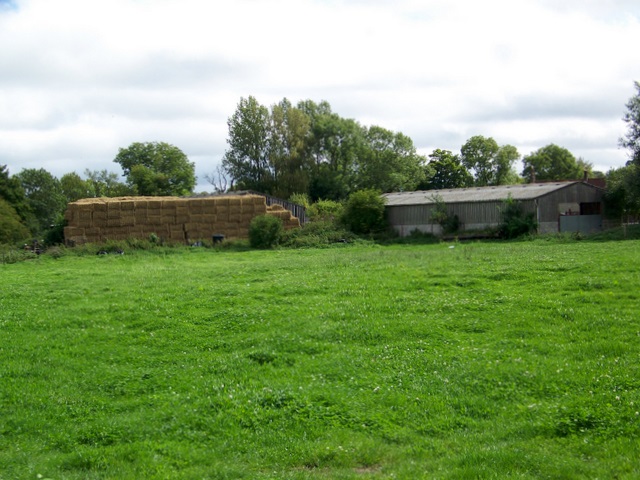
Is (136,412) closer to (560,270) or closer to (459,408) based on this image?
(459,408)

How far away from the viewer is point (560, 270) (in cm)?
1719

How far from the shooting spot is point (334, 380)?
998 cm

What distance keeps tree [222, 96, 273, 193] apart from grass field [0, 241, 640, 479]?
59416mm

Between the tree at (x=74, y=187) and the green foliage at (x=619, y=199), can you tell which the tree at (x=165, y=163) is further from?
the green foliage at (x=619, y=199)

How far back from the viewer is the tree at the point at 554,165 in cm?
8675

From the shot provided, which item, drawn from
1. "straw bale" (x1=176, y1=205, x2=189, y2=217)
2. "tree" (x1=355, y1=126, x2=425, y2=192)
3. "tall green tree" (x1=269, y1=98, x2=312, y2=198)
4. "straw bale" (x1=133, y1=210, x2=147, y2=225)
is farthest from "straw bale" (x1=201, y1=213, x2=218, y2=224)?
"tree" (x1=355, y1=126, x2=425, y2=192)

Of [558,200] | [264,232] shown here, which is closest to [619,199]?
[558,200]

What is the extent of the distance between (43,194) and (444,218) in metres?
68.4

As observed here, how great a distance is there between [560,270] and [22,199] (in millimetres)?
70240

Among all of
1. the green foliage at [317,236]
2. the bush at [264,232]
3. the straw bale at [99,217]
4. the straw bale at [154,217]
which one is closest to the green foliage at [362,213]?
the green foliage at [317,236]

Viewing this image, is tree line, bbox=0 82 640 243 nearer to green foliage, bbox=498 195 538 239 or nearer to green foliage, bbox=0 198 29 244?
green foliage, bbox=0 198 29 244

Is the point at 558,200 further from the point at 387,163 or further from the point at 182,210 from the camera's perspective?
the point at 387,163

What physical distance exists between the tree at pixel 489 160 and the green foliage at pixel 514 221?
44269 mm

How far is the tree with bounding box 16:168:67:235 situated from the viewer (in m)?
88.8
